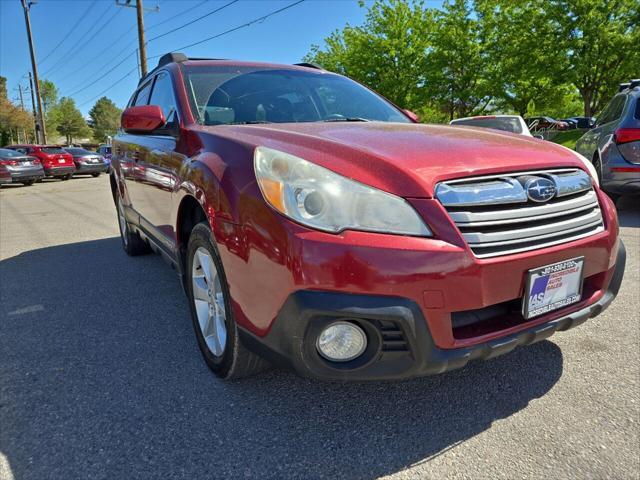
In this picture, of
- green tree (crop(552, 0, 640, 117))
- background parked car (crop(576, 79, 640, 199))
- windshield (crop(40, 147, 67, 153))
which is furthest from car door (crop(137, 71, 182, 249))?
green tree (crop(552, 0, 640, 117))

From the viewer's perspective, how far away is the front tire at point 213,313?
2061 millimetres

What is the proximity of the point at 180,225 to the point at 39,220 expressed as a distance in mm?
6929

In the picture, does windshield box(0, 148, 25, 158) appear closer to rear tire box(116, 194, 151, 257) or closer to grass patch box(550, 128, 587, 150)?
rear tire box(116, 194, 151, 257)

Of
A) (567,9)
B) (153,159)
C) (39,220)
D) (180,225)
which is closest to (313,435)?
(180,225)

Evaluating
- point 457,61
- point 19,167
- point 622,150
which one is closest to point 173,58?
point 622,150

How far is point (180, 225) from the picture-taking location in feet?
8.57

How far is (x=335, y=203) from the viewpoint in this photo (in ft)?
5.41

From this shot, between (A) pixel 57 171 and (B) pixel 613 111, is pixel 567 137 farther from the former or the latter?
(A) pixel 57 171

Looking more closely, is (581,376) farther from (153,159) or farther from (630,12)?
(630,12)

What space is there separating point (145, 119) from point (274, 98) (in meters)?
0.83

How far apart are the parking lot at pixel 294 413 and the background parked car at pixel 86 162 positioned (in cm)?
1996

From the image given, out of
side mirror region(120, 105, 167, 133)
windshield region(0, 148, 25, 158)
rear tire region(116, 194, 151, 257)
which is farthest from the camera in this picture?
windshield region(0, 148, 25, 158)

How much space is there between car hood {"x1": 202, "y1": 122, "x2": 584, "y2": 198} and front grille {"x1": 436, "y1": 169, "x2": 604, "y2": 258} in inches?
2.0

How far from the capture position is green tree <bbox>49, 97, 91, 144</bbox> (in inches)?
3551
